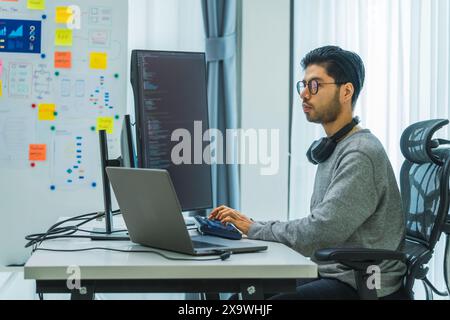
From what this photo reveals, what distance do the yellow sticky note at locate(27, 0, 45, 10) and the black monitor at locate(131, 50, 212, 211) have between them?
1.50 metres

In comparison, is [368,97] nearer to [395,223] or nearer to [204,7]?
[204,7]

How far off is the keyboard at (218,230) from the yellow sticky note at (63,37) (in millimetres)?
1671

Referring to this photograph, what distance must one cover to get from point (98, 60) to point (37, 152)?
581mm

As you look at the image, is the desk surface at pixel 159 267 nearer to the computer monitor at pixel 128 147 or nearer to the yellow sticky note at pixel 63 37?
the computer monitor at pixel 128 147

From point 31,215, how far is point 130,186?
1.71 metres

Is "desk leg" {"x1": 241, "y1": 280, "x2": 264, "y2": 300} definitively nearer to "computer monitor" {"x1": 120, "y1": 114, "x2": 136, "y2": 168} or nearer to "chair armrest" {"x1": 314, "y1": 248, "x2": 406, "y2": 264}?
"chair armrest" {"x1": 314, "y1": 248, "x2": 406, "y2": 264}

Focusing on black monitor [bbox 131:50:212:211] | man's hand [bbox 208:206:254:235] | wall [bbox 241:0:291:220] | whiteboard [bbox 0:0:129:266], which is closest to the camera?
black monitor [bbox 131:50:212:211]

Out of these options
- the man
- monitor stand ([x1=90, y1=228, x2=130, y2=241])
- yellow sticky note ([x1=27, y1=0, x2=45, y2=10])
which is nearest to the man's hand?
the man

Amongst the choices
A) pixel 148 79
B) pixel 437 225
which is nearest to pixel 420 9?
pixel 437 225

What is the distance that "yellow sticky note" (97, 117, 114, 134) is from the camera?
3.15 metres

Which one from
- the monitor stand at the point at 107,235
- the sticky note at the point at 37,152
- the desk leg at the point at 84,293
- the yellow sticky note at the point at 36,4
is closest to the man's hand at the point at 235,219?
the monitor stand at the point at 107,235

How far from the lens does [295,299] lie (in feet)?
5.80

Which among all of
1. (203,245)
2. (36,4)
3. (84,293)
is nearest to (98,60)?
(36,4)
